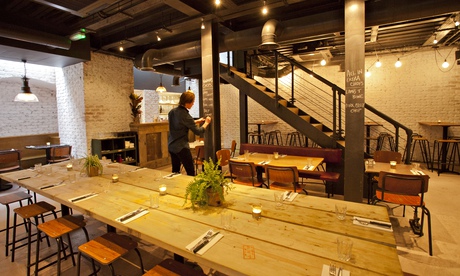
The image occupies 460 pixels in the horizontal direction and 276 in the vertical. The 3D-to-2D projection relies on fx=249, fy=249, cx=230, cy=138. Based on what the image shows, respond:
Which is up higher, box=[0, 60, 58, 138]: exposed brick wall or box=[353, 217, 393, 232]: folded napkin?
box=[0, 60, 58, 138]: exposed brick wall

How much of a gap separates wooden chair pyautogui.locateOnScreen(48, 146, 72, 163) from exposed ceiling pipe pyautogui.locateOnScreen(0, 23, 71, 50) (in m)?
2.37

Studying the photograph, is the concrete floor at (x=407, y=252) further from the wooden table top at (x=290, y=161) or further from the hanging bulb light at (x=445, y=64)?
the hanging bulb light at (x=445, y=64)

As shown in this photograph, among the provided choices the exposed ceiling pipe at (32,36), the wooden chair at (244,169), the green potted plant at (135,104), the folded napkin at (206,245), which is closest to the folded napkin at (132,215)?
the folded napkin at (206,245)

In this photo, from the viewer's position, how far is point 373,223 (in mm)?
Result: 1650

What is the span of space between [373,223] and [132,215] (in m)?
1.70

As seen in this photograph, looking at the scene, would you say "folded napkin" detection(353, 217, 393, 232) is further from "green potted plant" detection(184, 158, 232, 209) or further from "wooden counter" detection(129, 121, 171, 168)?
"wooden counter" detection(129, 121, 171, 168)

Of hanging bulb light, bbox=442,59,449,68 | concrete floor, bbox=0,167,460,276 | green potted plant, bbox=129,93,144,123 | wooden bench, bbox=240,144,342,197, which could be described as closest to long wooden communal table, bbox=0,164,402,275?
concrete floor, bbox=0,167,460,276

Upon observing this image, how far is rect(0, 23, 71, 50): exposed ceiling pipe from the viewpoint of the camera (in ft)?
13.5

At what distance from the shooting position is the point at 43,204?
295 cm

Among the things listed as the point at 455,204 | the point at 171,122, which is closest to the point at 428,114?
the point at 455,204

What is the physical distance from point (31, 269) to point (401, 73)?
9833 millimetres

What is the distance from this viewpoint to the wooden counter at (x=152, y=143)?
23.1 feet

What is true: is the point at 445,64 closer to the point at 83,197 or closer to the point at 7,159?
the point at 83,197

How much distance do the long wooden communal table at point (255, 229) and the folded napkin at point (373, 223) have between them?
0.13 ft
